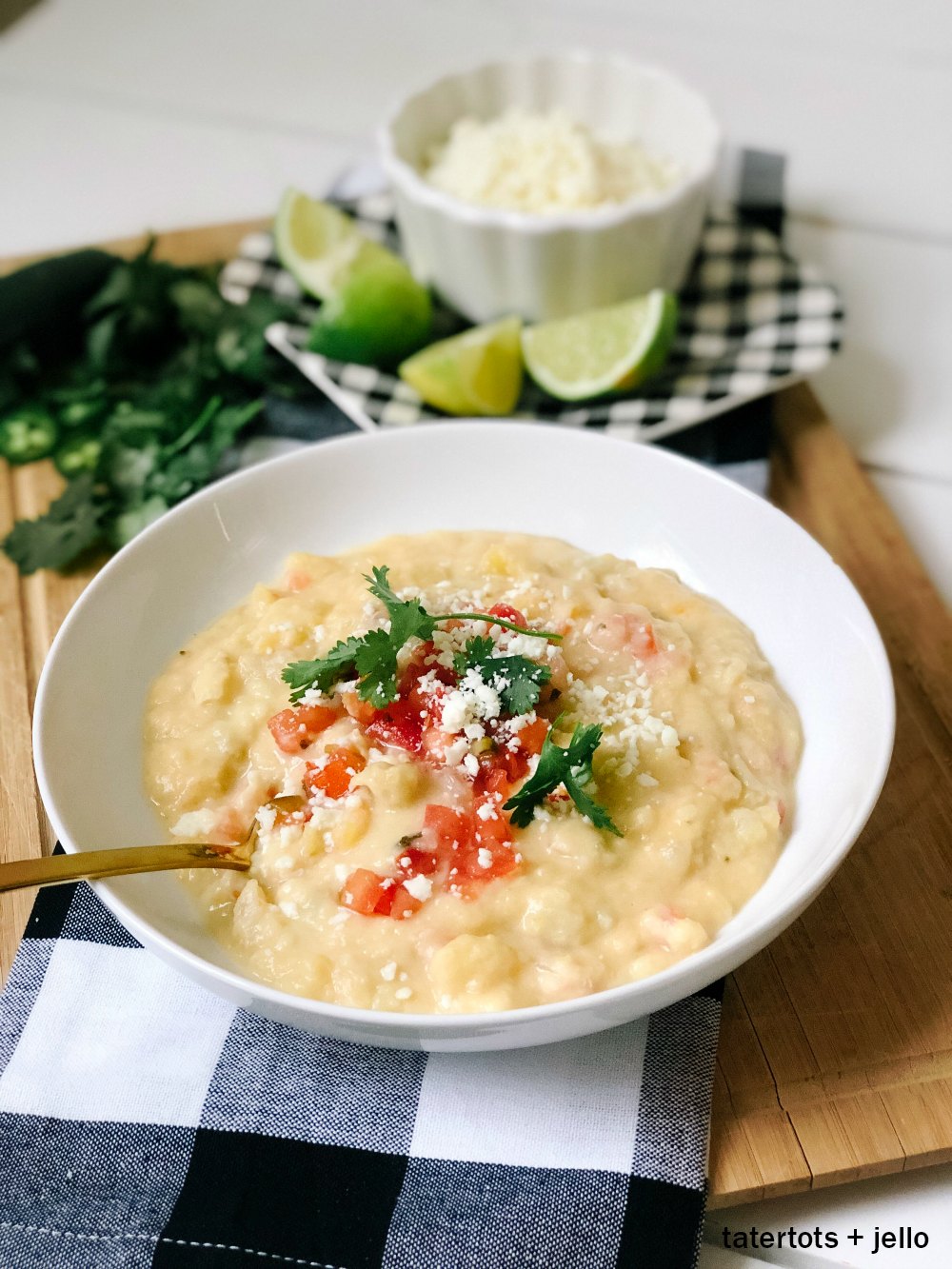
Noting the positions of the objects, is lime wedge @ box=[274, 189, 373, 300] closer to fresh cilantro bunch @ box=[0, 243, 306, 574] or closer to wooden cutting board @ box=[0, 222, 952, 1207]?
fresh cilantro bunch @ box=[0, 243, 306, 574]

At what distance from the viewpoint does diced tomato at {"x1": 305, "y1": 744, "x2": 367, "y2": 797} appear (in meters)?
2.60

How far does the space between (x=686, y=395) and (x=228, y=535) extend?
68.0 inches

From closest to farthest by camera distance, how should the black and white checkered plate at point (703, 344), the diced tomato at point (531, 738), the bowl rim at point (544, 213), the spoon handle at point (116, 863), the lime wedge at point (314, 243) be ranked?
1. the spoon handle at point (116, 863)
2. the diced tomato at point (531, 738)
3. the bowl rim at point (544, 213)
4. the black and white checkered plate at point (703, 344)
5. the lime wedge at point (314, 243)

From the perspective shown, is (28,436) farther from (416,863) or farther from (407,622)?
(416,863)

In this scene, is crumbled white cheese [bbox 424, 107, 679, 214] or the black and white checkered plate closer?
the black and white checkered plate

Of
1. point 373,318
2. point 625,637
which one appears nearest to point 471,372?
point 373,318

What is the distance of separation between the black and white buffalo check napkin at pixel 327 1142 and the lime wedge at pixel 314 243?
109 inches

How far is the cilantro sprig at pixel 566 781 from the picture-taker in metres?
2.44

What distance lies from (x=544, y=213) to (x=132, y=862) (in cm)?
280

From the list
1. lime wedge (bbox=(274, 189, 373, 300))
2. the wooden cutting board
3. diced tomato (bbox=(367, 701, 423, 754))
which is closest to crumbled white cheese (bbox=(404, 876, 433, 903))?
diced tomato (bbox=(367, 701, 423, 754))

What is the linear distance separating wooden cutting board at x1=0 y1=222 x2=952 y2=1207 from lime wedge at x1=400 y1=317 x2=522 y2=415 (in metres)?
1.38

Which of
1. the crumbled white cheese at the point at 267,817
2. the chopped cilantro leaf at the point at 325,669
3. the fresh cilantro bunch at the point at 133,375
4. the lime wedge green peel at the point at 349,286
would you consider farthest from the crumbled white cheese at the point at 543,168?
the crumbled white cheese at the point at 267,817

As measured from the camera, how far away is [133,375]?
4.49 m

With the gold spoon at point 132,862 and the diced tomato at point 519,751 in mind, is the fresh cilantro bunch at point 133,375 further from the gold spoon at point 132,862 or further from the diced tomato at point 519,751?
the diced tomato at point 519,751
